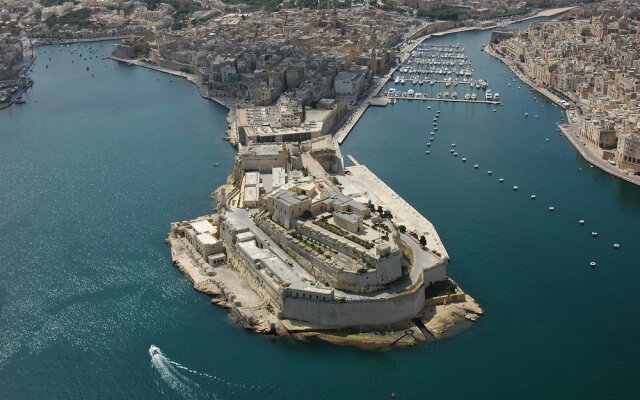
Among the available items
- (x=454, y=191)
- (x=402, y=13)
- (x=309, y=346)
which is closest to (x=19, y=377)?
(x=309, y=346)

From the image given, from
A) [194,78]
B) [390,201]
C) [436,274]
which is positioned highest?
[194,78]

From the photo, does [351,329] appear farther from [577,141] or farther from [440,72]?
[440,72]

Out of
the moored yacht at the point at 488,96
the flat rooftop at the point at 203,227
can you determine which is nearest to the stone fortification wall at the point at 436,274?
the flat rooftop at the point at 203,227

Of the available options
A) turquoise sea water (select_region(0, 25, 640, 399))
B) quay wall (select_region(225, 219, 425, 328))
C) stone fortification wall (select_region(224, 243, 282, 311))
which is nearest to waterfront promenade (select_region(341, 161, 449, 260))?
turquoise sea water (select_region(0, 25, 640, 399))

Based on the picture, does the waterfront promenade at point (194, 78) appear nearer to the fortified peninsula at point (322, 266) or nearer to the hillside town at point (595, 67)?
the fortified peninsula at point (322, 266)

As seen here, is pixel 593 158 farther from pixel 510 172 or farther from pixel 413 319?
pixel 413 319

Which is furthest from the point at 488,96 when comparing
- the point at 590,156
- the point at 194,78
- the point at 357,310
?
the point at 357,310
